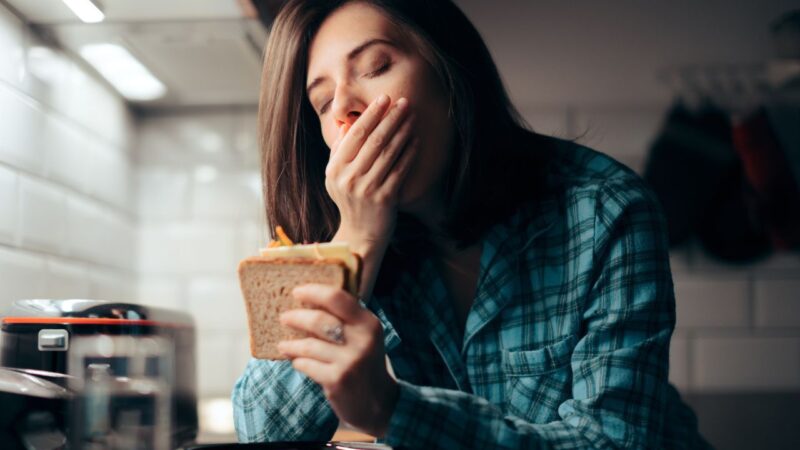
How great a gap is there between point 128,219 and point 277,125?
93 centimetres

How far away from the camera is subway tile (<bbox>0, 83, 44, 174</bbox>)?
1.28m

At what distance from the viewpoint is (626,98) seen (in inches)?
83.9

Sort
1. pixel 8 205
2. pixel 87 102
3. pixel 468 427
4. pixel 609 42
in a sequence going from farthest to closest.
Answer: pixel 609 42
pixel 87 102
pixel 8 205
pixel 468 427

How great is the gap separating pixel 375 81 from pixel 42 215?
2.33ft

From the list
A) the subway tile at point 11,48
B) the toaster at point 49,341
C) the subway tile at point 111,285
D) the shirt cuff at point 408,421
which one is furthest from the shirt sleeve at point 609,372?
the subway tile at point 111,285

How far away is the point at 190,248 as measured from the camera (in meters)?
2.02

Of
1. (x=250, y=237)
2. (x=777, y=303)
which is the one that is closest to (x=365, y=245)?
(x=250, y=237)

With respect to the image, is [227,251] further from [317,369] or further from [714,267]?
[317,369]

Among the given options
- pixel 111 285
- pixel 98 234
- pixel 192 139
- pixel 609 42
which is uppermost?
pixel 609 42

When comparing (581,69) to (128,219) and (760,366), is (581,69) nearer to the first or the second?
(760,366)

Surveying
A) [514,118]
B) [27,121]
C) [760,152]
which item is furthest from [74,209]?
[760,152]

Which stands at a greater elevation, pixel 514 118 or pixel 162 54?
pixel 162 54

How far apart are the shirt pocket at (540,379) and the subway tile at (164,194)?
1.16 metres

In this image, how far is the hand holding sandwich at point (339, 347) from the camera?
2.30 feet
